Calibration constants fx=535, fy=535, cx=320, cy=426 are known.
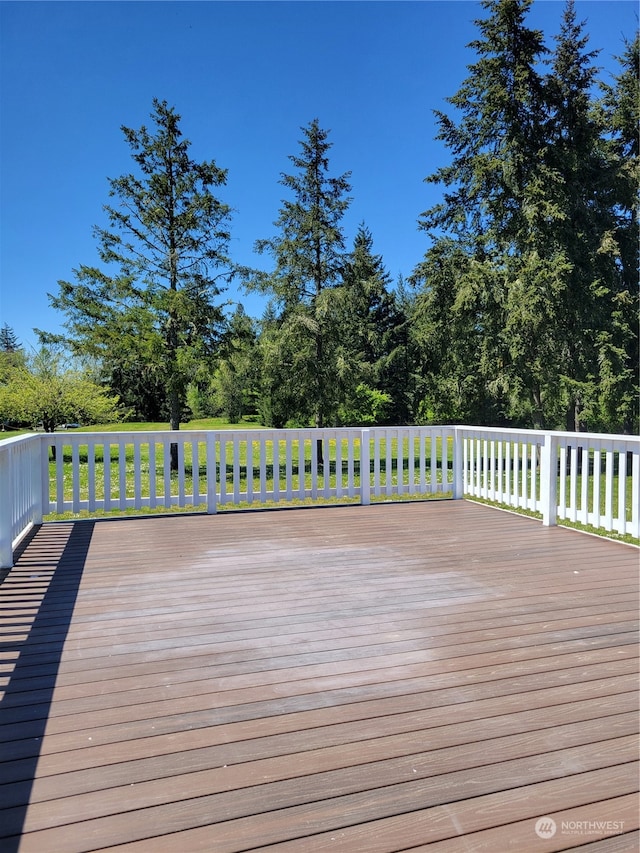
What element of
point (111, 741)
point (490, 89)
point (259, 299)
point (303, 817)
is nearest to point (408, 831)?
point (303, 817)

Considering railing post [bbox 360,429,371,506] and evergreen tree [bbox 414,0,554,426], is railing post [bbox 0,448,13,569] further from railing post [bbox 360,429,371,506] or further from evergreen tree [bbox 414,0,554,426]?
evergreen tree [bbox 414,0,554,426]

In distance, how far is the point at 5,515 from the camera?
3.52m

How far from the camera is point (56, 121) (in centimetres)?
1040

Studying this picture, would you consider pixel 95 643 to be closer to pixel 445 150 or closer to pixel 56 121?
pixel 56 121

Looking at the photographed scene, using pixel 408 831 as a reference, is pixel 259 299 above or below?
above

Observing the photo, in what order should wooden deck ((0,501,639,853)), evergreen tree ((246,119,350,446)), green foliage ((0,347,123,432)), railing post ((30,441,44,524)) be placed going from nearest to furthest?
wooden deck ((0,501,639,853))
railing post ((30,441,44,524))
green foliage ((0,347,123,432))
evergreen tree ((246,119,350,446))

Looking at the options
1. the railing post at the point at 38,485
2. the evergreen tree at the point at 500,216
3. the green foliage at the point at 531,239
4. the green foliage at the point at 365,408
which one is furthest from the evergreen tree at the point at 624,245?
the railing post at the point at 38,485

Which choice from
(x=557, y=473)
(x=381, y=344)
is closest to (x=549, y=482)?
(x=557, y=473)

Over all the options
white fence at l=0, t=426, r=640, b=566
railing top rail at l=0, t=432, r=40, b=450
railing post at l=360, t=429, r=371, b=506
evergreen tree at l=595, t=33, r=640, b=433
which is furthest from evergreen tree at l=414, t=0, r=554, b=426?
railing top rail at l=0, t=432, r=40, b=450

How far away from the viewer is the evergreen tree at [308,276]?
1238cm

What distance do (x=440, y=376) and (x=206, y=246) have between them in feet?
23.4

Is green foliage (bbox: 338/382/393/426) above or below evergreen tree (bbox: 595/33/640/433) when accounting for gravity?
below

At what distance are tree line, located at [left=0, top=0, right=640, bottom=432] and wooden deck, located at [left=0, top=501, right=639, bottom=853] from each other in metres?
9.00

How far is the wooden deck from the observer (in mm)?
1312
